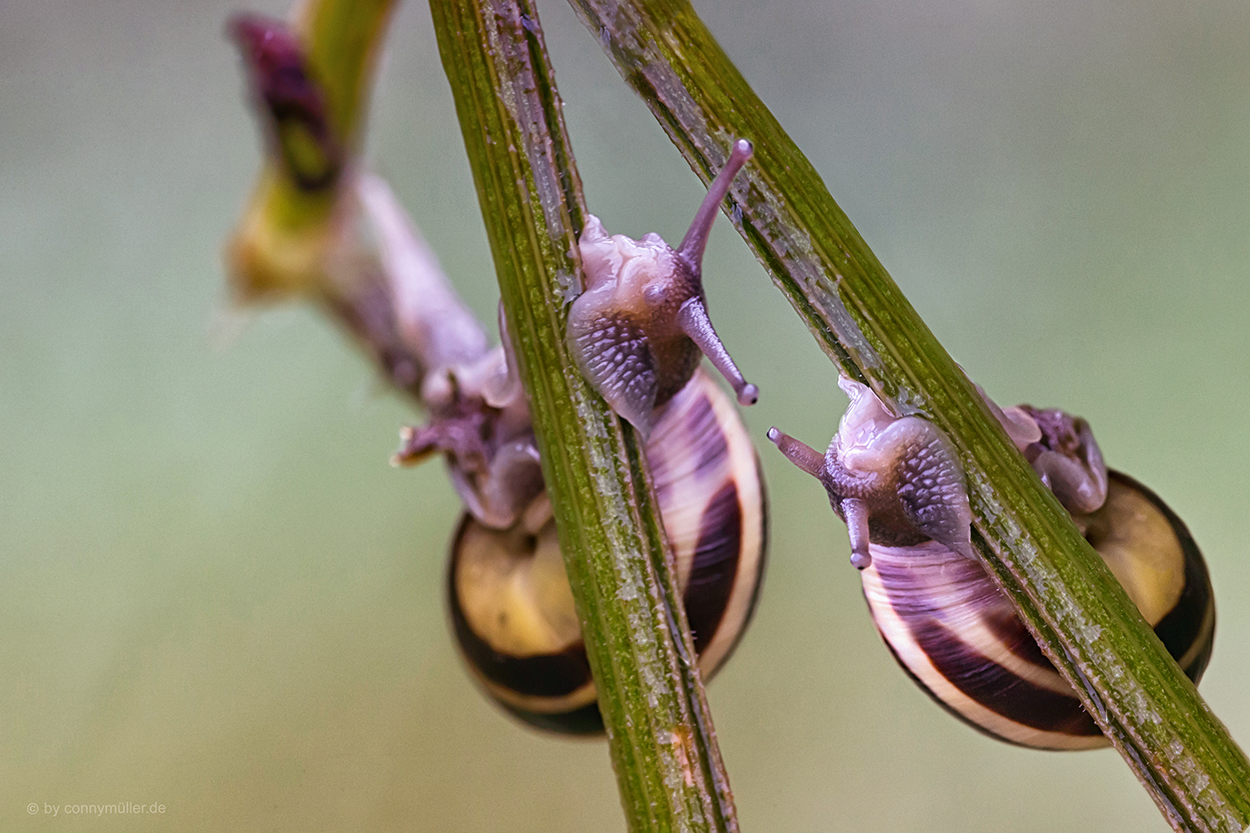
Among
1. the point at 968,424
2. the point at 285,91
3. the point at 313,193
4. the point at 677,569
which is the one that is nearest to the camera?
the point at 968,424

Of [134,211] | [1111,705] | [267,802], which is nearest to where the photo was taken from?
[1111,705]

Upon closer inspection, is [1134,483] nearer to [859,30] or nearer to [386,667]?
[859,30]

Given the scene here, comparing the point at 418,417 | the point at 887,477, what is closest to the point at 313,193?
the point at 418,417

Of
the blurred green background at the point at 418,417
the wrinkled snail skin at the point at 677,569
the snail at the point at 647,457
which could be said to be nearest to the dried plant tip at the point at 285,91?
the snail at the point at 647,457

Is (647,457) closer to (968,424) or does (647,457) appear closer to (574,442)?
(574,442)

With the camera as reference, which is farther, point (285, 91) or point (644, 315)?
point (285, 91)

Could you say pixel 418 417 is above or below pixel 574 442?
above

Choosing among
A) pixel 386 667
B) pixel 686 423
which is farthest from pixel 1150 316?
pixel 386 667
